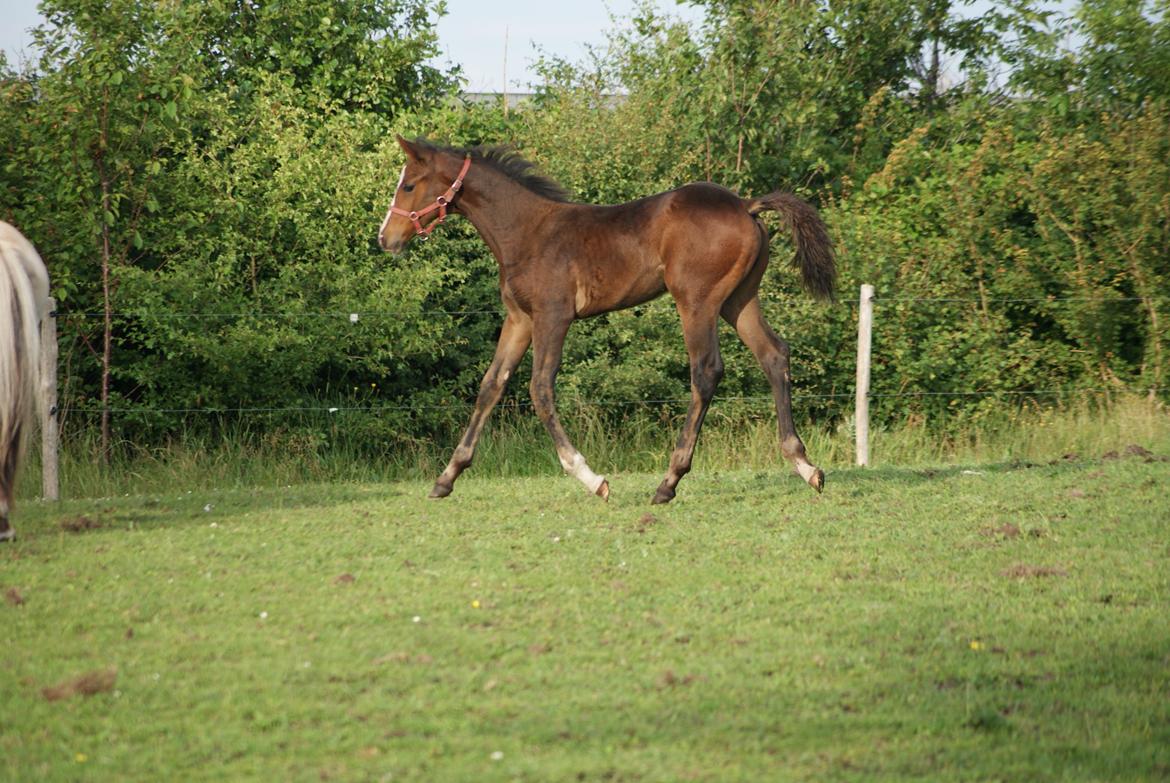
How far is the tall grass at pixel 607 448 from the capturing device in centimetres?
1146

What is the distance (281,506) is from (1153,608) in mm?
5299

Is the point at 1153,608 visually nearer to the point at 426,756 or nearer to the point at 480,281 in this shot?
the point at 426,756

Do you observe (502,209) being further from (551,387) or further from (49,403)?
(49,403)

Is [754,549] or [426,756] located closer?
[426,756]

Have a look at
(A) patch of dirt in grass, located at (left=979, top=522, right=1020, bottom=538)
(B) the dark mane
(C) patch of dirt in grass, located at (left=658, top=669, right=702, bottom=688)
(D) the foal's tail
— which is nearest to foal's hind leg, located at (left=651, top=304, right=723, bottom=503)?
(D) the foal's tail

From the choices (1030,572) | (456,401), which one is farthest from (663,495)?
(456,401)

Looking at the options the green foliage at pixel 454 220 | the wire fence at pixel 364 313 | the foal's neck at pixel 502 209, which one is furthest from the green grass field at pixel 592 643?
the green foliage at pixel 454 220

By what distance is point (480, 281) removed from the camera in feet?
47.9

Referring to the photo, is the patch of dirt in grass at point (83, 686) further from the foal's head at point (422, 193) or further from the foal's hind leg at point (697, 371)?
the foal's head at point (422, 193)

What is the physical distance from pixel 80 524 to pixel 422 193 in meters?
3.08

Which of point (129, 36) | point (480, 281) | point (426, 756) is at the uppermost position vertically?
point (129, 36)

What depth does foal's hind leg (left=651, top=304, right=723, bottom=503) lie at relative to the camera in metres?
8.39

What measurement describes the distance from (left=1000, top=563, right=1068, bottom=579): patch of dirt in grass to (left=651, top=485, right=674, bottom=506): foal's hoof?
2.68 meters

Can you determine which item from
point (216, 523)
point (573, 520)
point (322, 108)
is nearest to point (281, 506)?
point (216, 523)
